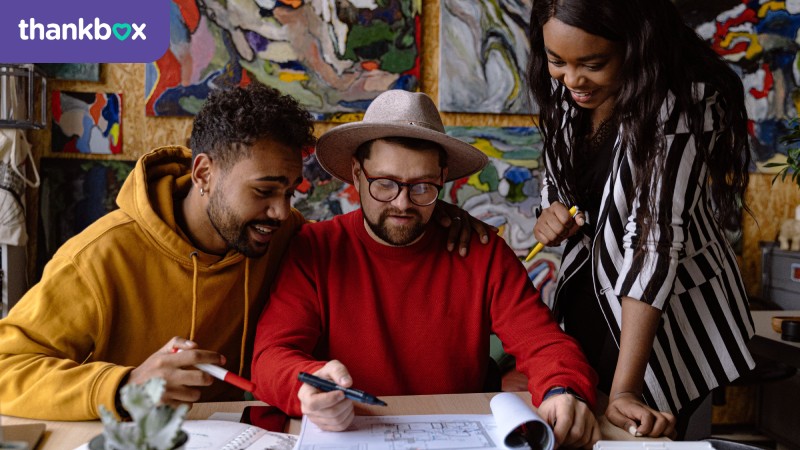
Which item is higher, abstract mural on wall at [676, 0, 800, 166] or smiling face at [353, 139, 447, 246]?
abstract mural on wall at [676, 0, 800, 166]

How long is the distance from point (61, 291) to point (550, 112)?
1.16 m

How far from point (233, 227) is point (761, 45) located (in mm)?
2944

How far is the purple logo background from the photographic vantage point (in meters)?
2.26

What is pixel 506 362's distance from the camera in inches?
70.0

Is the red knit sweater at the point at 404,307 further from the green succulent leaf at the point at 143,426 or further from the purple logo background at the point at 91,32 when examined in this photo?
the purple logo background at the point at 91,32

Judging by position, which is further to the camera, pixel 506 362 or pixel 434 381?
pixel 506 362

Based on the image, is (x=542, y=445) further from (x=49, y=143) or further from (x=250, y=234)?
(x=49, y=143)

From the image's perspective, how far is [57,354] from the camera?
3.73ft

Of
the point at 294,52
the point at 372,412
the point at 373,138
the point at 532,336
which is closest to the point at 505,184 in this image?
the point at 294,52

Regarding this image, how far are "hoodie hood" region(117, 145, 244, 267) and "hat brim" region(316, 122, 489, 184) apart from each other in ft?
1.10

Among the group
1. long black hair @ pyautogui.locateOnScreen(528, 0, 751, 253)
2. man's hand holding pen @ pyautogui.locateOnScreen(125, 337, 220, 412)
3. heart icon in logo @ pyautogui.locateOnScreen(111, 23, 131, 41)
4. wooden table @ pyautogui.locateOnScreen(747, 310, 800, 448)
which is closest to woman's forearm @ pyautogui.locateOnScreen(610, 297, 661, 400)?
long black hair @ pyautogui.locateOnScreen(528, 0, 751, 253)

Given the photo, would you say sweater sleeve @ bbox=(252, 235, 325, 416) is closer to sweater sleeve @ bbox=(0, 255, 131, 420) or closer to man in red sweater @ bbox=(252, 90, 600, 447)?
man in red sweater @ bbox=(252, 90, 600, 447)

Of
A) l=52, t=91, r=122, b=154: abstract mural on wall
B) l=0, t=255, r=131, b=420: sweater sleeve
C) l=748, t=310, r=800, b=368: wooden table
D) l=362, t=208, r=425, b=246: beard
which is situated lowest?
l=748, t=310, r=800, b=368: wooden table

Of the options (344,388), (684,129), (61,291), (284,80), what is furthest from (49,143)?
(684,129)
